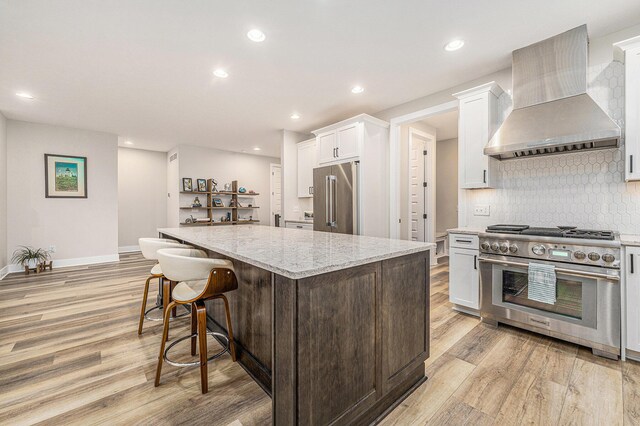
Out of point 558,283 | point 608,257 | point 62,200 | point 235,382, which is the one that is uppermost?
point 62,200

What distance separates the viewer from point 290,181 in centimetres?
547

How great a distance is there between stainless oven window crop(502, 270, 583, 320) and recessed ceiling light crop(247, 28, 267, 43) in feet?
9.97

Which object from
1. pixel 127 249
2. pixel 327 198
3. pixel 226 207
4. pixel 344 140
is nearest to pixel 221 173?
pixel 226 207

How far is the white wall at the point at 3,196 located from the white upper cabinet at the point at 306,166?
188 inches

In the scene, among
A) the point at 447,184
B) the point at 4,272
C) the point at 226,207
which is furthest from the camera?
the point at 226,207

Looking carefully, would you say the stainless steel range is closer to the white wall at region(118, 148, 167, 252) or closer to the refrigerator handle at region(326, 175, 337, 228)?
the refrigerator handle at region(326, 175, 337, 228)

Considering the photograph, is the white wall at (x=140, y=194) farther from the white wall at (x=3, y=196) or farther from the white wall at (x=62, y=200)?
the white wall at (x=3, y=196)

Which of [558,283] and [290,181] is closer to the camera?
[558,283]

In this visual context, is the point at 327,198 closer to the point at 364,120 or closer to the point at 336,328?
the point at 364,120

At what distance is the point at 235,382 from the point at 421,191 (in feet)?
15.5

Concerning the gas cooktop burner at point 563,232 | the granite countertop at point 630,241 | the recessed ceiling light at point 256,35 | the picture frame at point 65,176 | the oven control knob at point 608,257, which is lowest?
the oven control knob at point 608,257

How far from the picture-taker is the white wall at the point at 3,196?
14.5 feet

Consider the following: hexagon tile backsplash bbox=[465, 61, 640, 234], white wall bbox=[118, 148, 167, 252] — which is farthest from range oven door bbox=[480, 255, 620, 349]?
white wall bbox=[118, 148, 167, 252]

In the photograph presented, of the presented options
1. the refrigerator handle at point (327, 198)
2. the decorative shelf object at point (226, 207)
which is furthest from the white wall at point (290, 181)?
the decorative shelf object at point (226, 207)
